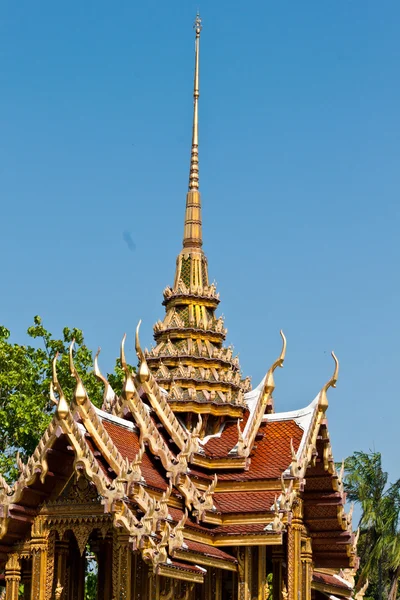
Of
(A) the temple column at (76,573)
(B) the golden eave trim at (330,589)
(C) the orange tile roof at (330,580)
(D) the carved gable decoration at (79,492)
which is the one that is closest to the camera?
(D) the carved gable decoration at (79,492)

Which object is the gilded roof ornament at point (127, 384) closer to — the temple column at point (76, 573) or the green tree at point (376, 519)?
the temple column at point (76, 573)

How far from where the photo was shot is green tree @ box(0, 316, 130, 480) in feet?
116

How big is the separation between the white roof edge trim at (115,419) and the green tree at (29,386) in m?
11.4

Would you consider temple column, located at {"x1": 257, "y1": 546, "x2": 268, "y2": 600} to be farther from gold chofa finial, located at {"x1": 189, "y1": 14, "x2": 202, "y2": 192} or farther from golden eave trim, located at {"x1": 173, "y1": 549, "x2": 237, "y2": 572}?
gold chofa finial, located at {"x1": 189, "y1": 14, "x2": 202, "y2": 192}

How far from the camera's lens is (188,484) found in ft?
75.1

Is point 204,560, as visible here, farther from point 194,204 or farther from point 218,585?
point 194,204

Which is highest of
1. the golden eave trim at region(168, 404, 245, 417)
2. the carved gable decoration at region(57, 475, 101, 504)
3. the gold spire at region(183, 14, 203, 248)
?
the gold spire at region(183, 14, 203, 248)

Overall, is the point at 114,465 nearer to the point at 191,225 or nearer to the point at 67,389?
the point at 191,225

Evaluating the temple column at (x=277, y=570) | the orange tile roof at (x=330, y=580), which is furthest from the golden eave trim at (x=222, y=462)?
the orange tile roof at (x=330, y=580)

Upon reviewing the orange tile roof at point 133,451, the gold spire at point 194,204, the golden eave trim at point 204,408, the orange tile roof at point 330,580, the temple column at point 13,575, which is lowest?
the temple column at point 13,575

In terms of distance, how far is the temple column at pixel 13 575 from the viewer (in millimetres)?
23052

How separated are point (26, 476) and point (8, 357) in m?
14.1

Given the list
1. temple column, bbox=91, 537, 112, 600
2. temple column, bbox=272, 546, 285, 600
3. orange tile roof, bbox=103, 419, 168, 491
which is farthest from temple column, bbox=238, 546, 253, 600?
temple column, bbox=91, 537, 112, 600

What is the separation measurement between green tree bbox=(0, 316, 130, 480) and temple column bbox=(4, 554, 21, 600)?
11353mm
